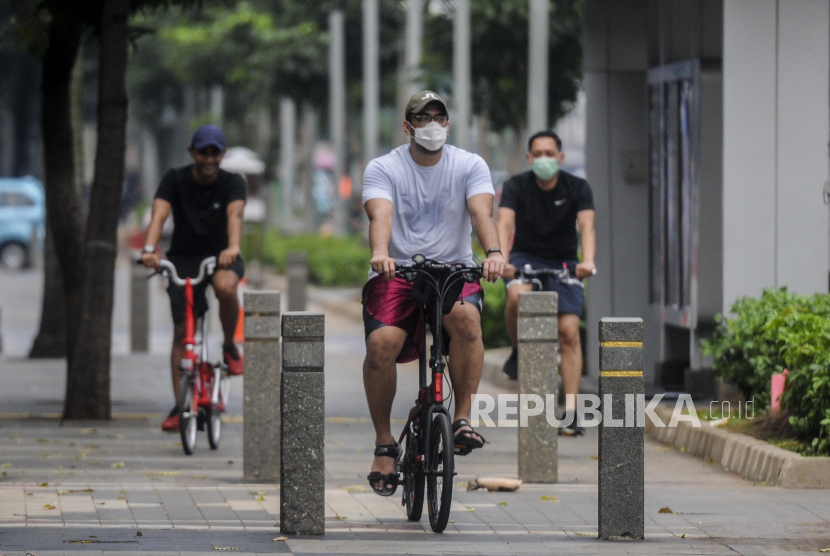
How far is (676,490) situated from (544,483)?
26.1 inches

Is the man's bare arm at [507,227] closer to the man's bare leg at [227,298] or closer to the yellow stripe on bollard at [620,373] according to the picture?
the man's bare leg at [227,298]

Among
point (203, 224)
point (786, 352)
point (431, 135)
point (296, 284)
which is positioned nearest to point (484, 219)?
point (431, 135)

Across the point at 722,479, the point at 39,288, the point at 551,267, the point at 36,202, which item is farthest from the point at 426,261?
the point at 36,202

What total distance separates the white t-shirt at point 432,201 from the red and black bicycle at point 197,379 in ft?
8.58

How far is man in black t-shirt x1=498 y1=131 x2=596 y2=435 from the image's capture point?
32.3ft

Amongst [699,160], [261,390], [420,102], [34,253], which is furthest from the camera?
[34,253]

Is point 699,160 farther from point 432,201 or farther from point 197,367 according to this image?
point 432,201

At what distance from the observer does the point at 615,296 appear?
40.0 ft

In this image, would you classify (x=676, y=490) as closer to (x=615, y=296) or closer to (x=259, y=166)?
(x=615, y=296)

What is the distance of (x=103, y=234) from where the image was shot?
10.3m

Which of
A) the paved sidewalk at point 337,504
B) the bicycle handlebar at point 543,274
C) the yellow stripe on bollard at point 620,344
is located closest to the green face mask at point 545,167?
the bicycle handlebar at point 543,274

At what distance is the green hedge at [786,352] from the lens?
8.05m

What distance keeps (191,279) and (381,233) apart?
2.99m

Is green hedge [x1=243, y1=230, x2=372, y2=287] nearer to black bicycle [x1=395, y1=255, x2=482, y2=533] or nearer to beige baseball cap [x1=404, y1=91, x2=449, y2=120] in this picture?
beige baseball cap [x1=404, y1=91, x2=449, y2=120]
